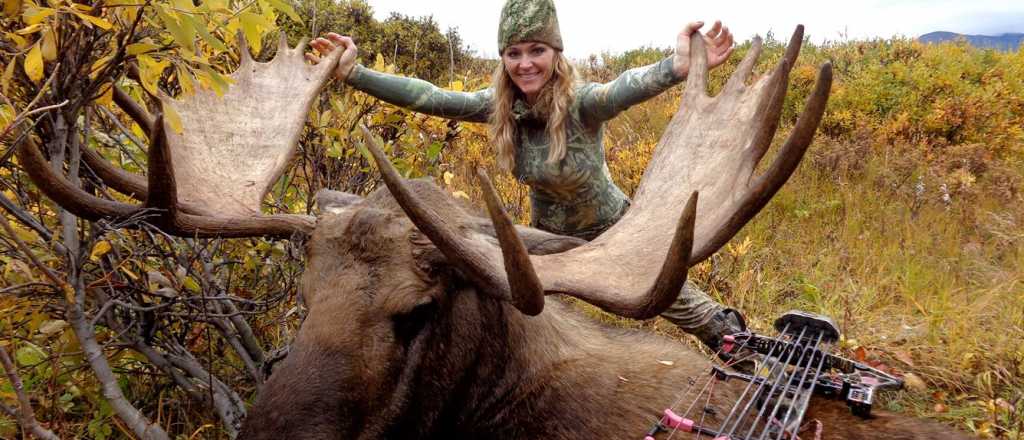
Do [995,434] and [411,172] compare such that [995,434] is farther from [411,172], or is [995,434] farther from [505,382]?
[411,172]

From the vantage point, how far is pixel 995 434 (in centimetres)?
323

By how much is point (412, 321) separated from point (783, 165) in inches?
49.5

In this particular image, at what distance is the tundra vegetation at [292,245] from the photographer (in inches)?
83.7

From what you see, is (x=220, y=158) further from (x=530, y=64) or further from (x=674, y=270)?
(x=674, y=270)

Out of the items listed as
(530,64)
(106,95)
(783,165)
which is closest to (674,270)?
(783,165)

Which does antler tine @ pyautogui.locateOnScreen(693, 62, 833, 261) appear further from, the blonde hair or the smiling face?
the smiling face

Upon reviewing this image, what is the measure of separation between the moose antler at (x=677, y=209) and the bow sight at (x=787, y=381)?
22.9 inches

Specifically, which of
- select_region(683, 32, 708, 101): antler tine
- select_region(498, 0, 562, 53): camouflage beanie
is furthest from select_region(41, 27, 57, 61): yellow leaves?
select_region(498, 0, 562, 53): camouflage beanie

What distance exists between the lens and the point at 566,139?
3828mm

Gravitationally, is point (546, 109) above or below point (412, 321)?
above

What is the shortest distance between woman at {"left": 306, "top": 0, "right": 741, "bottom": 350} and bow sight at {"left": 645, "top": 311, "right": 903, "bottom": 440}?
832 mm

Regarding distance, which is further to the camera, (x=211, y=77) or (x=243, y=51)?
(x=243, y=51)

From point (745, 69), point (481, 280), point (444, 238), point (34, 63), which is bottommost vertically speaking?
point (481, 280)

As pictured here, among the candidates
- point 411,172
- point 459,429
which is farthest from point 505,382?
point 411,172
